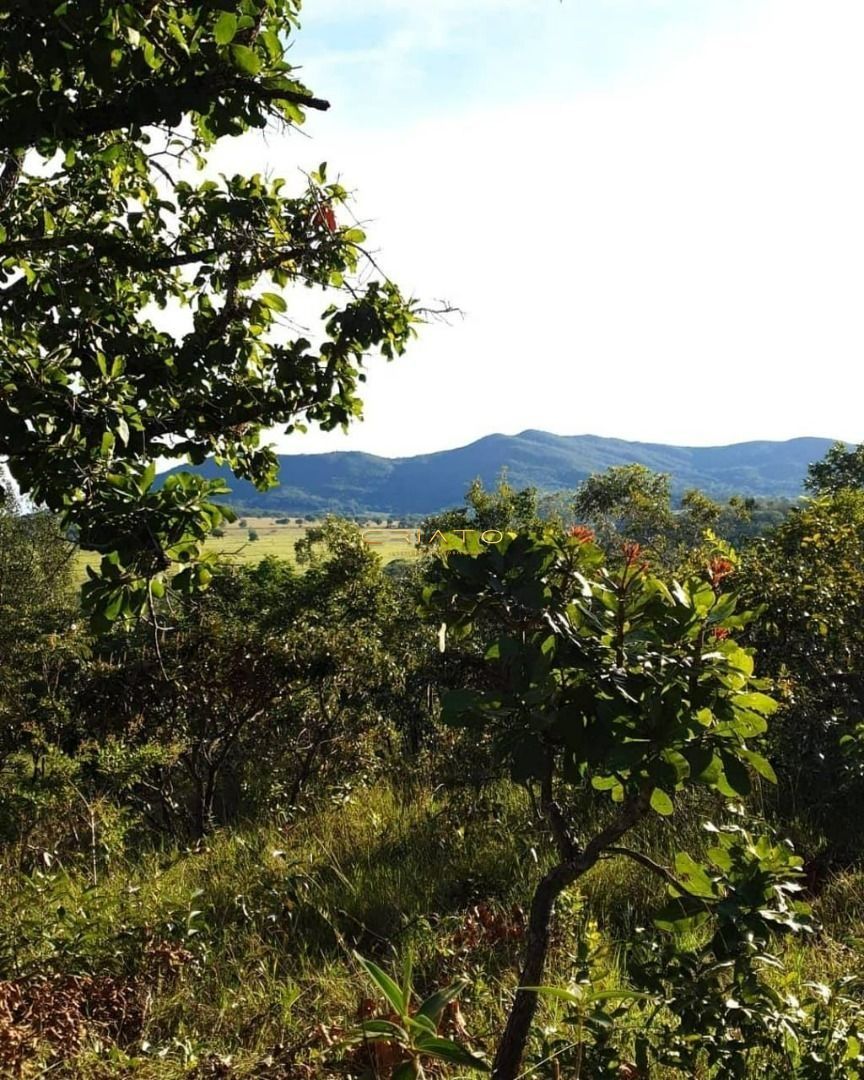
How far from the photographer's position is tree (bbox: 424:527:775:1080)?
2.00 metres

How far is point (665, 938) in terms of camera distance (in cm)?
406

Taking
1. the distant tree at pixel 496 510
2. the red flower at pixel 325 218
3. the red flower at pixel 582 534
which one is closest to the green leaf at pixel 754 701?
the red flower at pixel 582 534

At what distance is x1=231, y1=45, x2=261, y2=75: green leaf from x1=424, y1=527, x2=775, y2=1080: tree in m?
1.85

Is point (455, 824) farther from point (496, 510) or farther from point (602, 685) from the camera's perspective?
point (496, 510)

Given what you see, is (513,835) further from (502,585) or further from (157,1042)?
(502,585)

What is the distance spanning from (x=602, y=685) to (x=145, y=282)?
161 inches

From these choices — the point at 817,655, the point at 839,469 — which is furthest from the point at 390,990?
the point at 839,469

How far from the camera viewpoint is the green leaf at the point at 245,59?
262 centimetres

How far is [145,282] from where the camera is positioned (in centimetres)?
477

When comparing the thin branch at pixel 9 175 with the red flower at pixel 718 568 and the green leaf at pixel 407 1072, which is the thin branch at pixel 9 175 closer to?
the red flower at pixel 718 568

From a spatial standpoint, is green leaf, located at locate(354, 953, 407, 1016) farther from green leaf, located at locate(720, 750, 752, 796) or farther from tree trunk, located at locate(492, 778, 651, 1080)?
green leaf, located at locate(720, 750, 752, 796)

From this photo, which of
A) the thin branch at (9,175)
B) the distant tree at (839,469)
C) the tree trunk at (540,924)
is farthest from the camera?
the distant tree at (839,469)

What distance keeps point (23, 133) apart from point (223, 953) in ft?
13.5

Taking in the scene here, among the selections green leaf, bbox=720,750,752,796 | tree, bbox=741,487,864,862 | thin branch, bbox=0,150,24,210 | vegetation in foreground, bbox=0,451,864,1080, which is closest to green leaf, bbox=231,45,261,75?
thin branch, bbox=0,150,24,210
